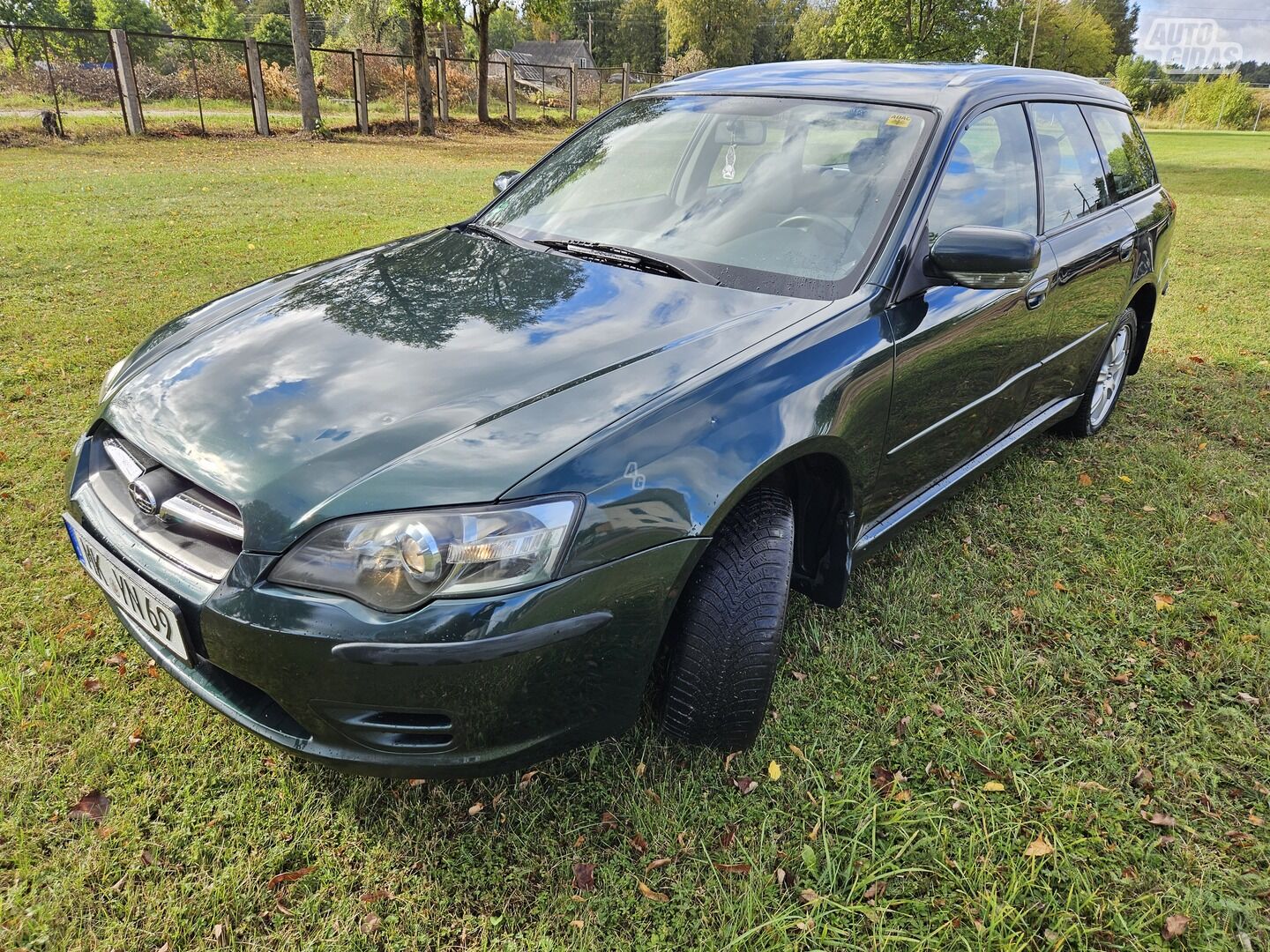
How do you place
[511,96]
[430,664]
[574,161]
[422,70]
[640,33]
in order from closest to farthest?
[430,664] < [574,161] < [422,70] < [511,96] < [640,33]

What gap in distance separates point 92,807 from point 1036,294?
10.9 ft

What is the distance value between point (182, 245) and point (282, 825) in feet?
24.0

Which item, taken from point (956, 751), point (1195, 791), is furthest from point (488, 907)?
point (1195, 791)

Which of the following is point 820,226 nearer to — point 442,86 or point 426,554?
point 426,554

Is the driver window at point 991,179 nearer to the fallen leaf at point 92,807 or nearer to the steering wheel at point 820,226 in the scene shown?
the steering wheel at point 820,226

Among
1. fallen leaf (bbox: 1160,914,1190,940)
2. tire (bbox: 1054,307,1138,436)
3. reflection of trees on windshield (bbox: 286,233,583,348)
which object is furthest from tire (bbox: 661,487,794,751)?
tire (bbox: 1054,307,1138,436)

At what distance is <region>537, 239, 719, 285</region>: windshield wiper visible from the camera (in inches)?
96.1

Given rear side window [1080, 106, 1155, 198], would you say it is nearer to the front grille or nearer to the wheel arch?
the wheel arch

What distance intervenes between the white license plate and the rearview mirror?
2.31 metres

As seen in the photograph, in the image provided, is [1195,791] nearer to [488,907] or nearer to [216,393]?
[488,907]

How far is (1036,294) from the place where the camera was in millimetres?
3021

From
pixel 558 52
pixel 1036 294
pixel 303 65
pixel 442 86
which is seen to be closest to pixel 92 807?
pixel 1036 294

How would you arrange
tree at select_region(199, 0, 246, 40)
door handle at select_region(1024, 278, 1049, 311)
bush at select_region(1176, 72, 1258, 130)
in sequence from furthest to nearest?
tree at select_region(199, 0, 246, 40), bush at select_region(1176, 72, 1258, 130), door handle at select_region(1024, 278, 1049, 311)

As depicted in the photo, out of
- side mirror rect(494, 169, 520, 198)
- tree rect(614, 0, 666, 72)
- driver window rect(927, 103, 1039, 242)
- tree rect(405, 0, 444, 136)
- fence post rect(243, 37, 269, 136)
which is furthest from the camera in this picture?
tree rect(614, 0, 666, 72)
